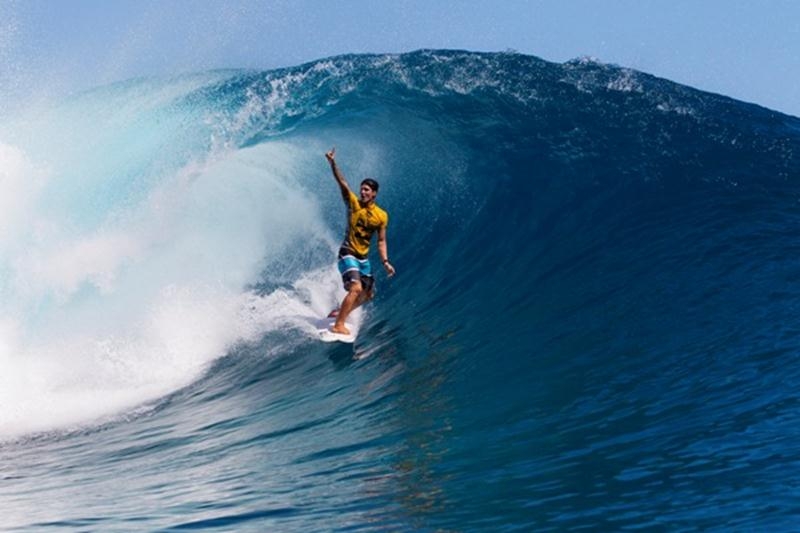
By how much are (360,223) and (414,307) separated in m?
1.68

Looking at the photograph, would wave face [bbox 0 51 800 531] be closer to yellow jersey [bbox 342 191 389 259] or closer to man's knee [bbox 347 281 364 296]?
man's knee [bbox 347 281 364 296]

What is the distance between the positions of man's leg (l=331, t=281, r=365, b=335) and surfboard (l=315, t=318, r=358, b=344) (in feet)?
Result: 0.18

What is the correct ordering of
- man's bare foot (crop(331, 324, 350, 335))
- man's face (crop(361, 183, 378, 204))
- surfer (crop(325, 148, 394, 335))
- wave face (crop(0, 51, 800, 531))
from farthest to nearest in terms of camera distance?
man's bare foot (crop(331, 324, 350, 335)), surfer (crop(325, 148, 394, 335)), man's face (crop(361, 183, 378, 204)), wave face (crop(0, 51, 800, 531))

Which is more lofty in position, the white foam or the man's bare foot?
the white foam

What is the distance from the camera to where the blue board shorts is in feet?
32.0

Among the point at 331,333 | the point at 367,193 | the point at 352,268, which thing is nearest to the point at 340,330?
the point at 331,333

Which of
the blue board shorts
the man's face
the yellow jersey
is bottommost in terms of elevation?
the blue board shorts

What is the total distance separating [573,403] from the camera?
6.65 meters

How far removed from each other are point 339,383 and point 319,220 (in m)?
5.64

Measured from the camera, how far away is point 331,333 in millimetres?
10227

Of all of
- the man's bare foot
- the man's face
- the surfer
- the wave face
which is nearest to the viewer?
the wave face

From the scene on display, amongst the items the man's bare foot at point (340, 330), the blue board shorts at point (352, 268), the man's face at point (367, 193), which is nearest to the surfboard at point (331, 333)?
the man's bare foot at point (340, 330)

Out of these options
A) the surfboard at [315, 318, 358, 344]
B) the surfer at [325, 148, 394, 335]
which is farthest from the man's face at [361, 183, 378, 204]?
the surfboard at [315, 318, 358, 344]

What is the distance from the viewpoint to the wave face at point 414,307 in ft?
17.5
